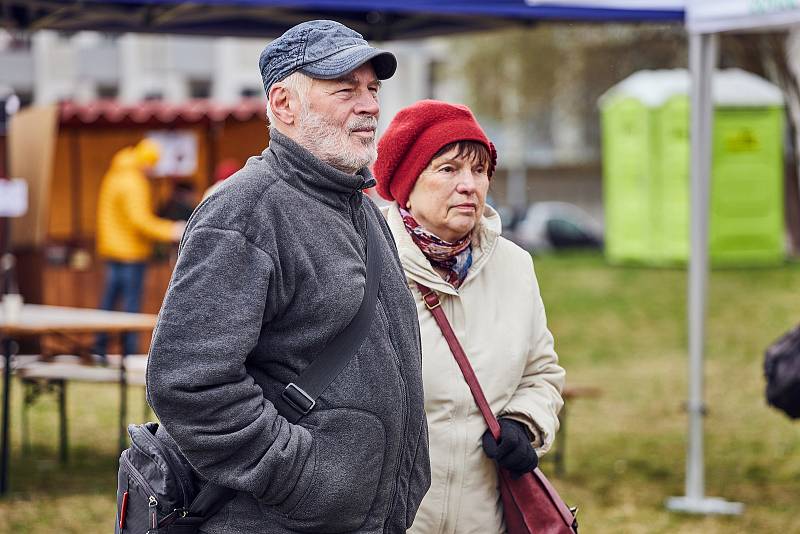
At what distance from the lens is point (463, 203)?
132 inches

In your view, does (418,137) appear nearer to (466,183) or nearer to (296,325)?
(466,183)

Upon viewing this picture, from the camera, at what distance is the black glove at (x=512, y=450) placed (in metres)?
3.25

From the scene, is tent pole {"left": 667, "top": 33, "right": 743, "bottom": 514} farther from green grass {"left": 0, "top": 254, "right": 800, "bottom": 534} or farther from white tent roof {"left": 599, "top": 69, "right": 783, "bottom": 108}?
white tent roof {"left": 599, "top": 69, "right": 783, "bottom": 108}

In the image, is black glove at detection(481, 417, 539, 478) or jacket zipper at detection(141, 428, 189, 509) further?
black glove at detection(481, 417, 539, 478)

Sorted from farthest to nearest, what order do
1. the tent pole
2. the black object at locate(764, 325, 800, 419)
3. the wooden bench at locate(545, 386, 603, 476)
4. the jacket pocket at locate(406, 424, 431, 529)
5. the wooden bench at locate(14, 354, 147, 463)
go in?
1. the wooden bench at locate(14, 354, 147, 463)
2. the wooden bench at locate(545, 386, 603, 476)
3. the tent pole
4. the black object at locate(764, 325, 800, 419)
5. the jacket pocket at locate(406, 424, 431, 529)

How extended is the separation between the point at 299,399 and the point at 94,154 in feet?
46.6

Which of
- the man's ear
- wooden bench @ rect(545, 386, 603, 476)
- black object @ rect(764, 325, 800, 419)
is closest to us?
the man's ear

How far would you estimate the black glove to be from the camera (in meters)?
3.25

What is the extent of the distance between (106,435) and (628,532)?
4127 mm

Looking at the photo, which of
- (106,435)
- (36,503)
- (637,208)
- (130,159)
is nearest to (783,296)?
(637,208)

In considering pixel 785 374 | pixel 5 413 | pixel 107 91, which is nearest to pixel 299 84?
pixel 785 374

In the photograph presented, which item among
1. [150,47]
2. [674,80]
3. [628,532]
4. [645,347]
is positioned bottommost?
[628,532]

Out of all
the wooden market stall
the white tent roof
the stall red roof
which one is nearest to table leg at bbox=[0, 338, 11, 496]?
the wooden market stall

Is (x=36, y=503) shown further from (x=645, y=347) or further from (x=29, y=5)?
(x=645, y=347)
